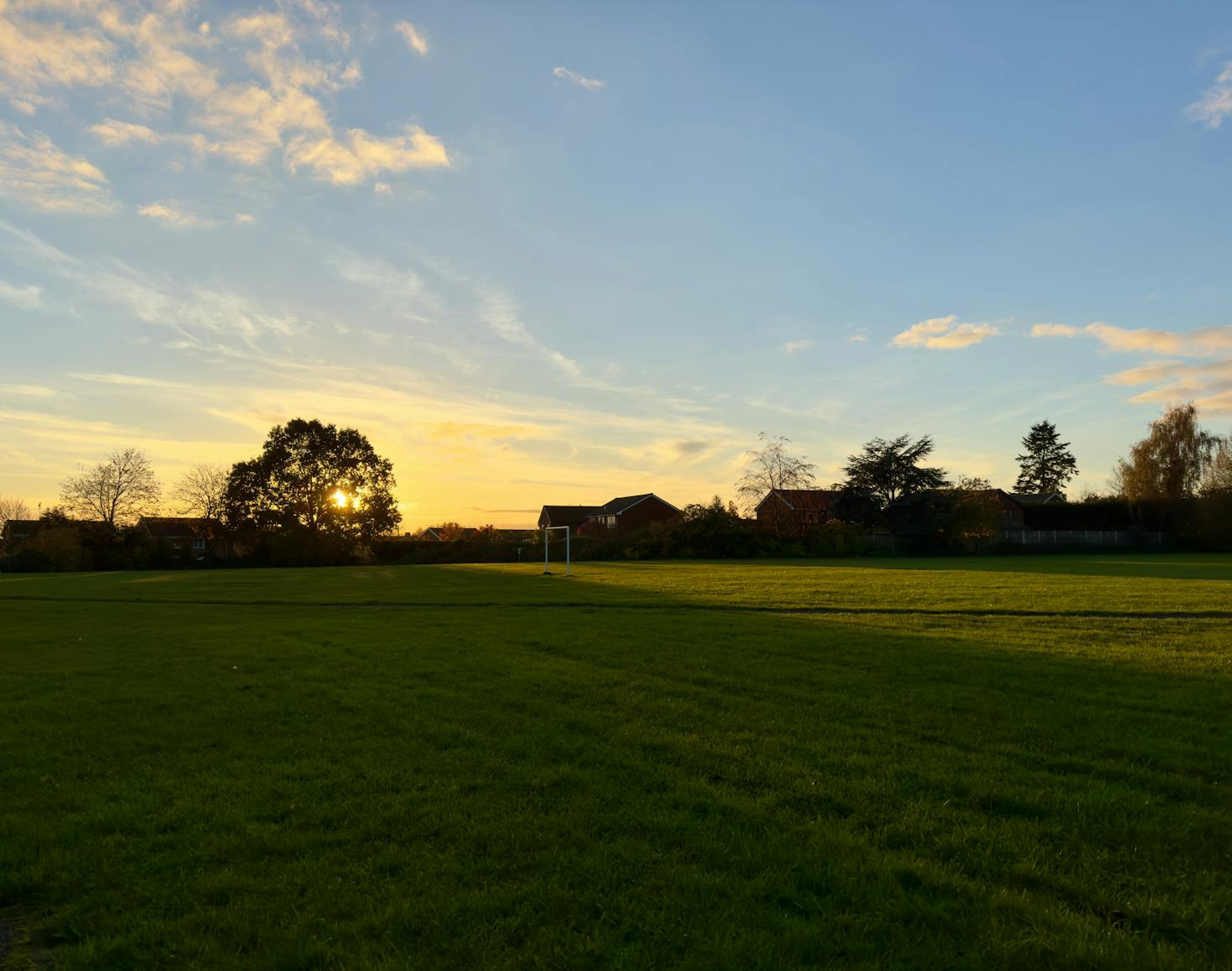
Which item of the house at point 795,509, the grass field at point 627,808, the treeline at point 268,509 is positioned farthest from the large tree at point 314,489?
the grass field at point 627,808

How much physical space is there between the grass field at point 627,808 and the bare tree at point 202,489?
5804 centimetres

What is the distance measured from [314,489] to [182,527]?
14.7m

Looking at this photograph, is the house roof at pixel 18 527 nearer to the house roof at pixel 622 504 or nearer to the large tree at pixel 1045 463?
the house roof at pixel 622 504

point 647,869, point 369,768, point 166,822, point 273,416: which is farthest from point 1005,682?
point 273,416

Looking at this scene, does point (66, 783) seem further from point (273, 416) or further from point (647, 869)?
point (273, 416)

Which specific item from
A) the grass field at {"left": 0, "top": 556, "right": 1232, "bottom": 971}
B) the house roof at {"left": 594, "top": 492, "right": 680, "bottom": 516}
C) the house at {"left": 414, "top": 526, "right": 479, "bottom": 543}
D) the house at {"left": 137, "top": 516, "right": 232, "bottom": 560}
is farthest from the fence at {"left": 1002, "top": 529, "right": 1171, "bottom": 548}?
the house at {"left": 137, "top": 516, "right": 232, "bottom": 560}

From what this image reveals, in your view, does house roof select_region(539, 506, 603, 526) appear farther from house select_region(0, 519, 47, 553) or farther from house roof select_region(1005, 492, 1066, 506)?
house select_region(0, 519, 47, 553)

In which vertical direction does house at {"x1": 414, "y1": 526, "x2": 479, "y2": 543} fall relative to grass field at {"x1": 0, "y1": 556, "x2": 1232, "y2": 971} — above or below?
above

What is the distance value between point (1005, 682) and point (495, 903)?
21.6 ft

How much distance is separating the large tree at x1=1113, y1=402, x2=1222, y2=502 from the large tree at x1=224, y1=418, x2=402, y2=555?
203ft

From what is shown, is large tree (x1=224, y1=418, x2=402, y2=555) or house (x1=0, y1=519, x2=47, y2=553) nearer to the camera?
large tree (x1=224, y1=418, x2=402, y2=555)

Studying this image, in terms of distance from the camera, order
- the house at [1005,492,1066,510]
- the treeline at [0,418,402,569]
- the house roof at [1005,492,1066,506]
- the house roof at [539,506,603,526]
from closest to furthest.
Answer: the treeline at [0,418,402,569], the house at [1005,492,1066,510], the house roof at [1005,492,1066,506], the house roof at [539,506,603,526]

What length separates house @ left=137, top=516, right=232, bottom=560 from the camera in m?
57.6

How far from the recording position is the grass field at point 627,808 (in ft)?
10.1
